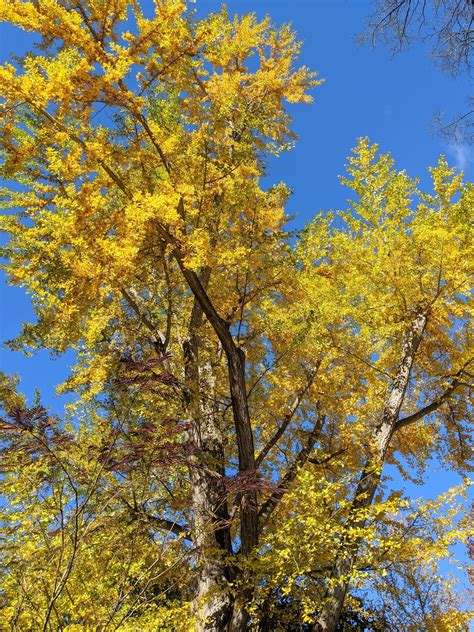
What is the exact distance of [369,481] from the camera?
20.0ft

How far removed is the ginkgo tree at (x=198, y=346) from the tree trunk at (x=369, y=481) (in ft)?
0.13

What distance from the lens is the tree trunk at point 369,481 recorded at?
17.3 feet

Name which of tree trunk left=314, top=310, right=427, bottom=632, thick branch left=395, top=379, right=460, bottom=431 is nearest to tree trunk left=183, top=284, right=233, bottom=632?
tree trunk left=314, top=310, right=427, bottom=632

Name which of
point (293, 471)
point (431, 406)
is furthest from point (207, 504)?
point (431, 406)

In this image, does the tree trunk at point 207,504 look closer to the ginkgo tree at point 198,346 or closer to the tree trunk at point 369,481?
the ginkgo tree at point 198,346

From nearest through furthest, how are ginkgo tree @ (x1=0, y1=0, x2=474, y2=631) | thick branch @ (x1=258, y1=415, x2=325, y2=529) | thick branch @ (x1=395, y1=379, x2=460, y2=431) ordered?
ginkgo tree @ (x1=0, y1=0, x2=474, y2=631), thick branch @ (x1=258, y1=415, x2=325, y2=529), thick branch @ (x1=395, y1=379, x2=460, y2=431)

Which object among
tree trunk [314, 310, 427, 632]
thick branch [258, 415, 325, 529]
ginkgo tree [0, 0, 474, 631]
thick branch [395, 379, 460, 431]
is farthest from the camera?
thick branch [395, 379, 460, 431]

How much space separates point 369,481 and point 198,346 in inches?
116

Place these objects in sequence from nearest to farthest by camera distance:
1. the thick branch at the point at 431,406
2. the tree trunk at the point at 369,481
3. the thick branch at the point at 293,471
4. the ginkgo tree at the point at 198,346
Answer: the ginkgo tree at the point at 198,346 < the tree trunk at the point at 369,481 < the thick branch at the point at 293,471 < the thick branch at the point at 431,406

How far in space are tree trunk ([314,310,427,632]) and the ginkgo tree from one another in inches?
1.6

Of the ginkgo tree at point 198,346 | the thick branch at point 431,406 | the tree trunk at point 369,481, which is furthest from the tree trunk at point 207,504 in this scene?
the thick branch at point 431,406

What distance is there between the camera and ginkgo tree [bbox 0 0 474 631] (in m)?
4.00

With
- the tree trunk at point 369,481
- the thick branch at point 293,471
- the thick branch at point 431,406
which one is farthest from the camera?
the thick branch at point 431,406

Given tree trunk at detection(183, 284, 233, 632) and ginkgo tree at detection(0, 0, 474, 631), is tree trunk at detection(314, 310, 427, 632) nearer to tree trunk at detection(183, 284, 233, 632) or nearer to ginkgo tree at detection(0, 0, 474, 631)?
ginkgo tree at detection(0, 0, 474, 631)
